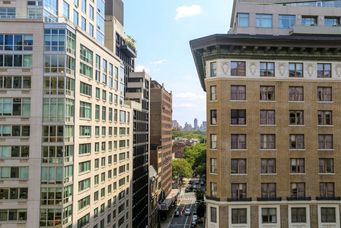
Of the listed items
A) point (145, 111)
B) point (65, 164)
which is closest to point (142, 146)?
point (145, 111)

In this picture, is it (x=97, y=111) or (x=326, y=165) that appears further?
(x=97, y=111)

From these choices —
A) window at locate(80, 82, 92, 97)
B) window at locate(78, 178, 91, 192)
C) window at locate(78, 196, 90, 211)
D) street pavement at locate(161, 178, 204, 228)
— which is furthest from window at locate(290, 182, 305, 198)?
street pavement at locate(161, 178, 204, 228)

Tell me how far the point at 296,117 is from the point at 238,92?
21.3 feet

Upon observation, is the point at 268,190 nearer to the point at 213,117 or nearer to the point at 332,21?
the point at 213,117

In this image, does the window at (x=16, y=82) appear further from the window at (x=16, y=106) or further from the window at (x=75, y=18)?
the window at (x=75, y=18)

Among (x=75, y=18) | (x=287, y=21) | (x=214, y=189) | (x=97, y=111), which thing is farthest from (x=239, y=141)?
(x=75, y=18)

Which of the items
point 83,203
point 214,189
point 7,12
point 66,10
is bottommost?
point 83,203

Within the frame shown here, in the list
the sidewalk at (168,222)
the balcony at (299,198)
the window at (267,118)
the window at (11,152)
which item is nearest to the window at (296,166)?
the balcony at (299,198)

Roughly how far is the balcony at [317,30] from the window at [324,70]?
5.31m

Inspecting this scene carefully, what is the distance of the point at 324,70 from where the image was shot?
40.0 metres

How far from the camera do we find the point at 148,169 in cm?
10806

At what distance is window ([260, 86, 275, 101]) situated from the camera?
3931cm

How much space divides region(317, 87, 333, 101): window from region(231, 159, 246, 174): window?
410 inches

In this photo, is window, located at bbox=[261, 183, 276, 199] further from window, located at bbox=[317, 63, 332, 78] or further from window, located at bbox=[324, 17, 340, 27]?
window, located at bbox=[324, 17, 340, 27]
